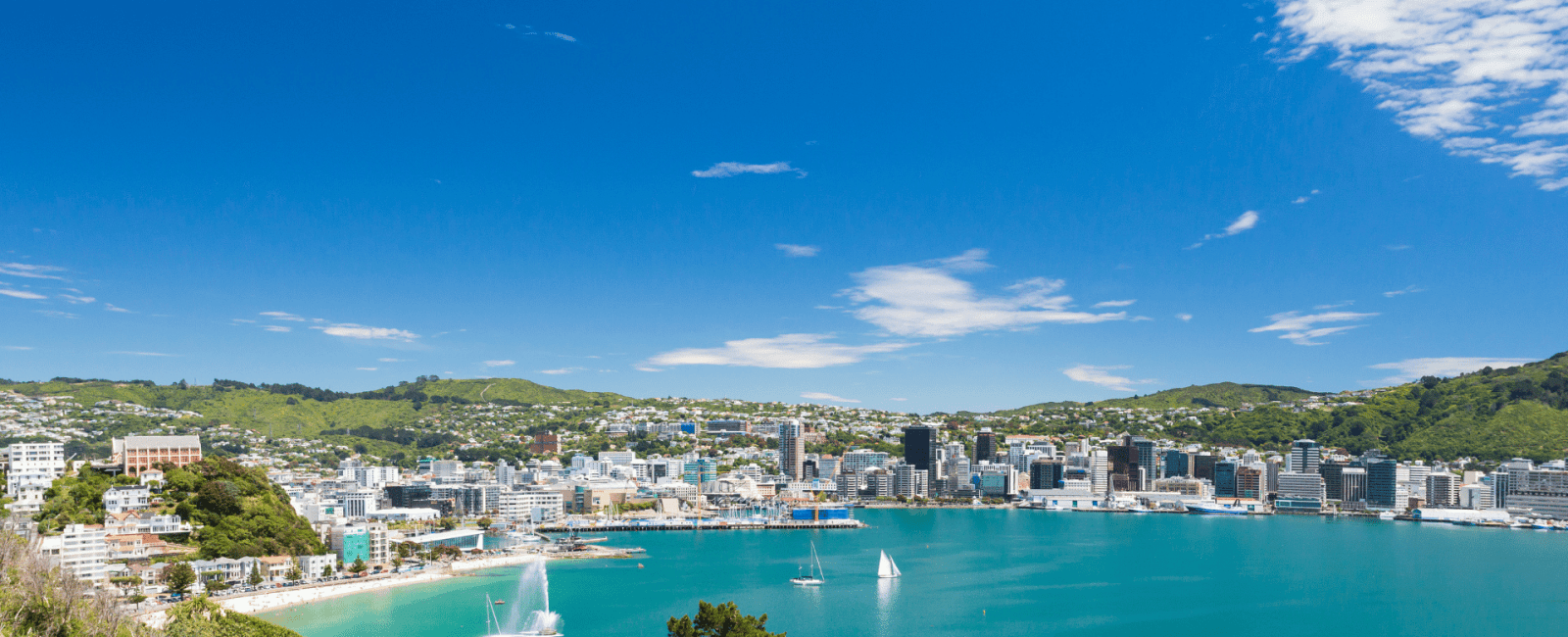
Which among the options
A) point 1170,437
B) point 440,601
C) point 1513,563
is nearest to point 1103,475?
point 1170,437

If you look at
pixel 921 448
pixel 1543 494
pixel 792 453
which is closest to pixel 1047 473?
pixel 921 448

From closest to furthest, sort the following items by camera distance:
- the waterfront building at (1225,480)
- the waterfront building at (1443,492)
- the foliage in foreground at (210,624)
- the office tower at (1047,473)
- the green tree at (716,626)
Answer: the foliage in foreground at (210,624), the green tree at (716,626), the waterfront building at (1443,492), the waterfront building at (1225,480), the office tower at (1047,473)

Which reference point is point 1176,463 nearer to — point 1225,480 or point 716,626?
point 1225,480

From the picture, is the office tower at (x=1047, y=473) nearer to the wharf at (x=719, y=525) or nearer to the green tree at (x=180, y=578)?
the wharf at (x=719, y=525)

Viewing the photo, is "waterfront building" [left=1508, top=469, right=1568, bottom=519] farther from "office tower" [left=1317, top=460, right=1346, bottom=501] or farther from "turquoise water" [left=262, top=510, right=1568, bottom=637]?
"turquoise water" [left=262, top=510, right=1568, bottom=637]

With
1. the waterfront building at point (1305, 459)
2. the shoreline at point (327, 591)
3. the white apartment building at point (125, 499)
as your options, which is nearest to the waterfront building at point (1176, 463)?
the waterfront building at point (1305, 459)

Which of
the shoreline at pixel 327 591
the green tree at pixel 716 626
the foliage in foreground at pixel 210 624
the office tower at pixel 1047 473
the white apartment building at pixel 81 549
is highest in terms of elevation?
the foliage in foreground at pixel 210 624
